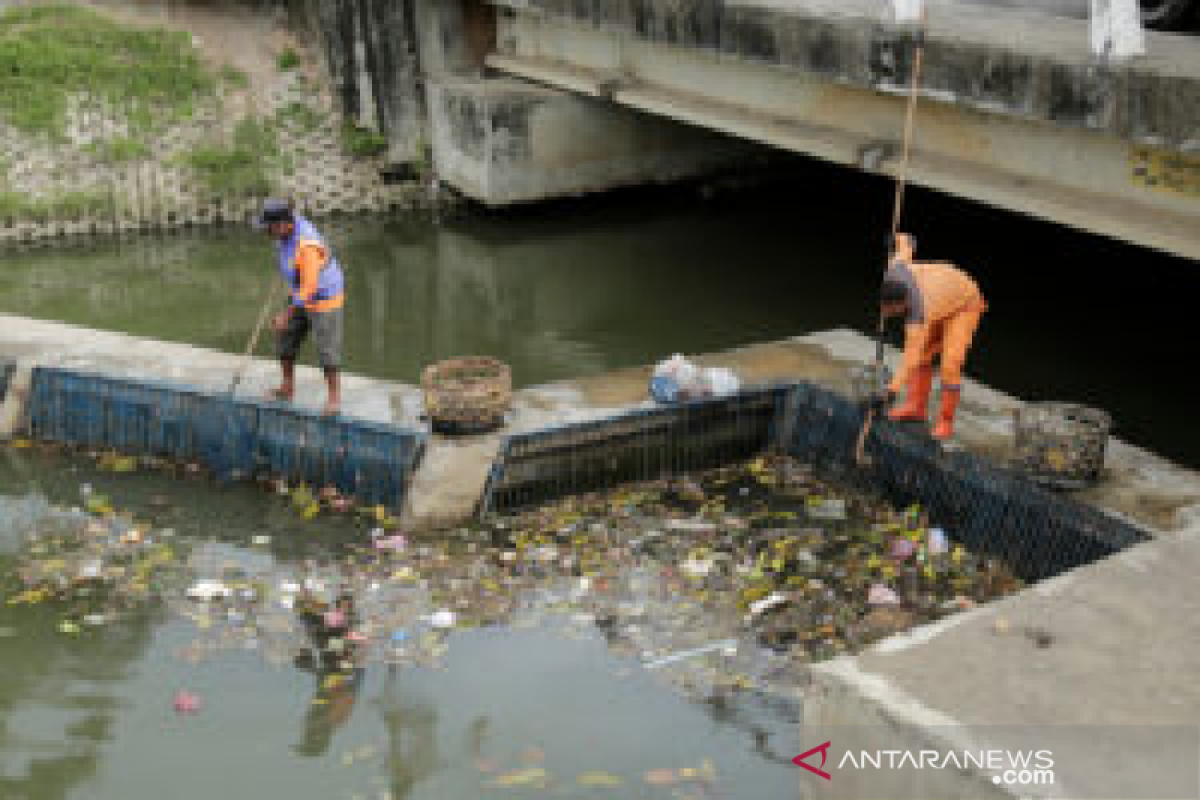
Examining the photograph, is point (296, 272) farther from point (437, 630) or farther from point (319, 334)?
point (437, 630)

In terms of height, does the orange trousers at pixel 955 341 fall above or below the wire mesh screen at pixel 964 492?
above

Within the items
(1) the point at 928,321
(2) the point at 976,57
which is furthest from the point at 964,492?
(2) the point at 976,57

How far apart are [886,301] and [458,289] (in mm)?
7152

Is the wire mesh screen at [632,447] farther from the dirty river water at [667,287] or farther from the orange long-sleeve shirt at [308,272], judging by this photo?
the dirty river water at [667,287]

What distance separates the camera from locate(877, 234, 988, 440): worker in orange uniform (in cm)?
804

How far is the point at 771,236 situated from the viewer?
1541 centimetres

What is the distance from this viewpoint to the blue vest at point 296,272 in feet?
27.5

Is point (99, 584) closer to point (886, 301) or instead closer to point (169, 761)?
point (169, 761)

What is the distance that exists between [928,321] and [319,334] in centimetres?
403

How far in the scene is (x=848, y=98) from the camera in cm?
1055

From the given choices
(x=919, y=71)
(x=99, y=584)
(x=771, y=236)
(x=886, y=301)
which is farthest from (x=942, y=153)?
(x=99, y=584)

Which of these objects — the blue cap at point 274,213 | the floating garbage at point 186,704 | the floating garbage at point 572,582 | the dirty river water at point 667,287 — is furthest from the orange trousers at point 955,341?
the floating garbage at point 186,704

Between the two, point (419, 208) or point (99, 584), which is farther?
point (419, 208)

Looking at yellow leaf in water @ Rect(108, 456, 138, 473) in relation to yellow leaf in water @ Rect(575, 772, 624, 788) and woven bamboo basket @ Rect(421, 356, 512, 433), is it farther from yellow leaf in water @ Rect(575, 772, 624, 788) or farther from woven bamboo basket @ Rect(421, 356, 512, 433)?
yellow leaf in water @ Rect(575, 772, 624, 788)
